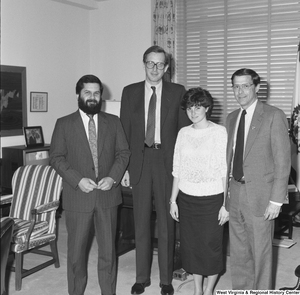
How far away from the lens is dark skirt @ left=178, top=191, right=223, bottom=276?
9.74ft

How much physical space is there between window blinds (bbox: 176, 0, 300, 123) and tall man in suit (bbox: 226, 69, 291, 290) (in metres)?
3.20

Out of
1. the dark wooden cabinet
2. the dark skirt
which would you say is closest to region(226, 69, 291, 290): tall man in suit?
the dark skirt

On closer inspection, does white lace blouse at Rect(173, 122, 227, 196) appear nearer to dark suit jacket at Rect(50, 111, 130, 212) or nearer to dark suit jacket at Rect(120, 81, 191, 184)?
dark suit jacket at Rect(120, 81, 191, 184)

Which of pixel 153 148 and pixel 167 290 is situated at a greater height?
pixel 153 148

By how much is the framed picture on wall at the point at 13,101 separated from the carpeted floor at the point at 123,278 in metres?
1.98

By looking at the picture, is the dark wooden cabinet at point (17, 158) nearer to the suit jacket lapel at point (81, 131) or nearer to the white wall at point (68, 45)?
the white wall at point (68, 45)

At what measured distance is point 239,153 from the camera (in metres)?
2.82

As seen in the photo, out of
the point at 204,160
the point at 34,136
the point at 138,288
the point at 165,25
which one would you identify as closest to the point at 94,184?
the point at 204,160

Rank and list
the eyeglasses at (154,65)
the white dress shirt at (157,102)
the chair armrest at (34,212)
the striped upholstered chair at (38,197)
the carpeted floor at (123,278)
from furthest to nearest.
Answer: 1. the striped upholstered chair at (38,197)
2. the chair armrest at (34,212)
3. the carpeted floor at (123,278)
4. the white dress shirt at (157,102)
5. the eyeglasses at (154,65)

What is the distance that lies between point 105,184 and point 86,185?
131mm

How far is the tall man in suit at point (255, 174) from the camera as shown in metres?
2.69

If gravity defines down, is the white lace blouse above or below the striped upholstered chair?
above

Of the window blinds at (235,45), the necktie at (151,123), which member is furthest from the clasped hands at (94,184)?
the window blinds at (235,45)

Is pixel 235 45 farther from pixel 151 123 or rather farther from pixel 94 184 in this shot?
pixel 94 184
